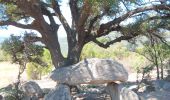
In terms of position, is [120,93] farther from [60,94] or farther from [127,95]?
[60,94]

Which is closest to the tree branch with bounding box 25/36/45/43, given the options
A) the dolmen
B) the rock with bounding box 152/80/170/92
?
the dolmen

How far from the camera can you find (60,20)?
54.9ft

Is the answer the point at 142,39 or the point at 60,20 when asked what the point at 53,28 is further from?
the point at 142,39

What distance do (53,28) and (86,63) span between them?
14.8 feet

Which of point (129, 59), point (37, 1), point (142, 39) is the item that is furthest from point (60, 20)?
point (129, 59)

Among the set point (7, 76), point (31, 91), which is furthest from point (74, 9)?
point (7, 76)

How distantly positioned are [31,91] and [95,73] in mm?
2836

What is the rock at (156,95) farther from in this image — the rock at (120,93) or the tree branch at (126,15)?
the tree branch at (126,15)

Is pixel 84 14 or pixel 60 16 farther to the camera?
pixel 60 16

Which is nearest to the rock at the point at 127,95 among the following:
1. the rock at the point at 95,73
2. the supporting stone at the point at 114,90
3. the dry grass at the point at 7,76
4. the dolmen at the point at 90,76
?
the dolmen at the point at 90,76

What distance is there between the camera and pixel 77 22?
50.5 feet

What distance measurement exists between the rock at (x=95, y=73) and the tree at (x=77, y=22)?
2.42 m

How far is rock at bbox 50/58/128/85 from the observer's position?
1212cm

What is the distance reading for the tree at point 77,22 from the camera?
14.8 meters
